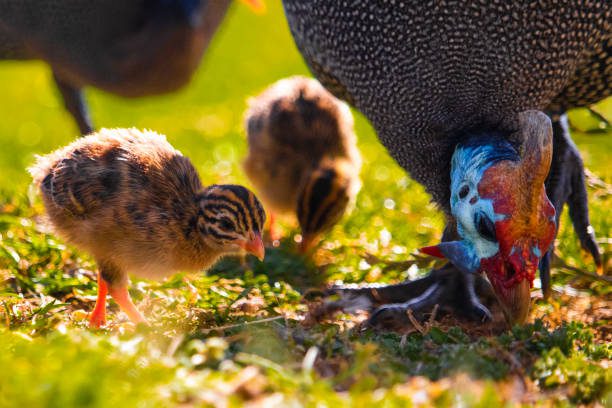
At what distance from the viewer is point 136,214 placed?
3705 millimetres

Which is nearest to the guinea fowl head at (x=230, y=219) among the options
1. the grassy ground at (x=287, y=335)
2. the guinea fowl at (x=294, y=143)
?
the grassy ground at (x=287, y=335)

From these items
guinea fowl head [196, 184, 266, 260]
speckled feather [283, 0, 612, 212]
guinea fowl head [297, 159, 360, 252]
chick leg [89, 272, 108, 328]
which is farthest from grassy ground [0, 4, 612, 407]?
speckled feather [283, 0, 612, 212]

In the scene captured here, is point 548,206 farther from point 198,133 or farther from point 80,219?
point 198,133

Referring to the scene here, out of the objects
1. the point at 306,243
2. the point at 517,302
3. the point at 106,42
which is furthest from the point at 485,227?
the point at 106,42

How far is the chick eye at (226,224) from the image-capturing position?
3.68 metres

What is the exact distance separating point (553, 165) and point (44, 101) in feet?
28.3

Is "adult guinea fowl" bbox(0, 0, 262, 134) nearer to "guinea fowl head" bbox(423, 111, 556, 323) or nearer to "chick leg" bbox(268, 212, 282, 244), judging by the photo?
"chick leg" bbox(268, 212, 282, 244)

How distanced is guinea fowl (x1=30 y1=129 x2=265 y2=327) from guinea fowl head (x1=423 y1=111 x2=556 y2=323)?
0.91 metres

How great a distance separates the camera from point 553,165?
454 cm

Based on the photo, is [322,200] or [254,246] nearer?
[254,246]

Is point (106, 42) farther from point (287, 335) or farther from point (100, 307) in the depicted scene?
point (287, 335)

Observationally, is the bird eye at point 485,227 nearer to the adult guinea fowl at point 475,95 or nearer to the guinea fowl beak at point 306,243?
the adult guinea fowl at point 475,95

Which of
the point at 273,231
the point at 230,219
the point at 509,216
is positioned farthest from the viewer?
the point at 273,231

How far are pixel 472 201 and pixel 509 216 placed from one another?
0.23m
